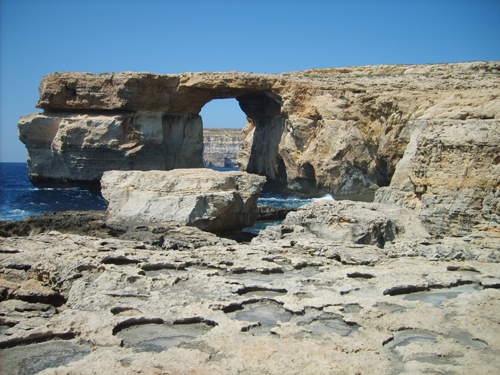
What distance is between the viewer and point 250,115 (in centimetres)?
3556

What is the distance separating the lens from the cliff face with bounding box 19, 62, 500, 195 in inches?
965

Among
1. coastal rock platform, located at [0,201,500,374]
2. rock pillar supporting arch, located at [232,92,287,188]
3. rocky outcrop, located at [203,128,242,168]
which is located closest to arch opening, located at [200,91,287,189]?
rock pillar supporting arch, located at [232,92,287,188]

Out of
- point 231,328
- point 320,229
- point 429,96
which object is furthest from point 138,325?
point 429,96

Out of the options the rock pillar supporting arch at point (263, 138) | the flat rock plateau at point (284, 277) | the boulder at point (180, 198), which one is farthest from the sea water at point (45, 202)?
the rock pillar supporting arch at point (263, 138)

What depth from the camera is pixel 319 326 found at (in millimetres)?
5199

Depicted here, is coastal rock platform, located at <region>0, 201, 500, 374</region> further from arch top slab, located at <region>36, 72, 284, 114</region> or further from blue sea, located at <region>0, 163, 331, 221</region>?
arch top slab, located at <region>36, 72, 284, 114</region>

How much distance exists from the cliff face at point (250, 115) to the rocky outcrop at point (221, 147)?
4996cm

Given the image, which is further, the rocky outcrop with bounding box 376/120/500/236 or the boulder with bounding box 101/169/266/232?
the boulder with bounding box 101/169/266/232

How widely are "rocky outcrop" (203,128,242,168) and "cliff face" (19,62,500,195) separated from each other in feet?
164

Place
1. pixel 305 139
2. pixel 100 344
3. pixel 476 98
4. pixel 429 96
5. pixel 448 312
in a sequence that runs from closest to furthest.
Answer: pixel 100 344, pixel 448 312, pixel 476 98, pixel 429 96, pixel 305 139

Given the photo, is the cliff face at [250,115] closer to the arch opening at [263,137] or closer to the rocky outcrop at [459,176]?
the arch opening at [263,137]

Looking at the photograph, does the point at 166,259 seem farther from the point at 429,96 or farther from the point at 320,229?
the point at 429,96

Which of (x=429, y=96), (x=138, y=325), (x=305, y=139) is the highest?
(x=429, y=96)

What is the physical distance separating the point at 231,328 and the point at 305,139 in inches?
880
